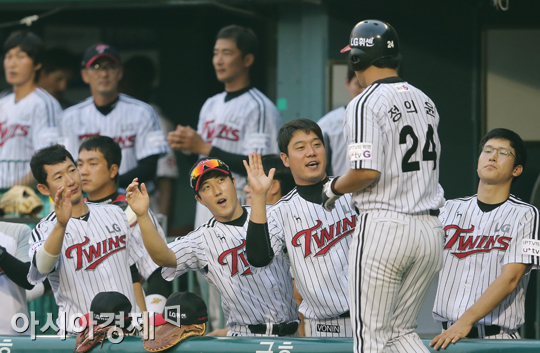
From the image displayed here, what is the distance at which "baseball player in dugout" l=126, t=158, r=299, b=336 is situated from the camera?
154 inches

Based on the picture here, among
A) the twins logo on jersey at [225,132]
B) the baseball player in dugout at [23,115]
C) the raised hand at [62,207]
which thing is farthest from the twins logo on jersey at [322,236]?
Result: the baseball player in dugout at [23,115]

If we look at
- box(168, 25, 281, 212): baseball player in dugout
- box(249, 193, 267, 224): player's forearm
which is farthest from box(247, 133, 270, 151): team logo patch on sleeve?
box(249, 193, 267, 224): player's forearm

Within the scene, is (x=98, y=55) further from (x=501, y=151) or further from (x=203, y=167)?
(x=501, y=151)

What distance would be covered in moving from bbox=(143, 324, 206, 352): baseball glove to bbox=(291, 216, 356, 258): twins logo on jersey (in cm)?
70

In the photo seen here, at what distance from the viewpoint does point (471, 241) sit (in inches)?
159

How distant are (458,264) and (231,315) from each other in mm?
1199

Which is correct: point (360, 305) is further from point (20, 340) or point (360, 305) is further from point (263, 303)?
point (20, 340)

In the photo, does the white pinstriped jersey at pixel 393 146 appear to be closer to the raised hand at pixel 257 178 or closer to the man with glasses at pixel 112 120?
the raised hand at pixel 257 178

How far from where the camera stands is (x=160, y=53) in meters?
8.72

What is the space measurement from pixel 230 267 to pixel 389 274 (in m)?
0.96

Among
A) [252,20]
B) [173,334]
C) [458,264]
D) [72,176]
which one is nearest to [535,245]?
[458,264]

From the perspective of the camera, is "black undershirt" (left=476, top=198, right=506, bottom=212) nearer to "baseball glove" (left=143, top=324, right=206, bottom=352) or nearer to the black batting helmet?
the black batting helmet

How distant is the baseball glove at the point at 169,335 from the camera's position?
3.41 m

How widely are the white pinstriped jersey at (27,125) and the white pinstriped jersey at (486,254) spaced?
3.30 meters
